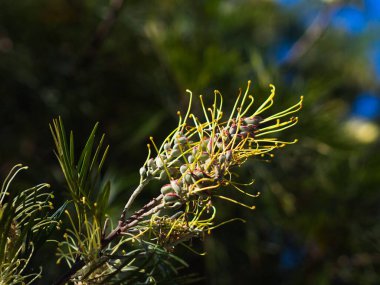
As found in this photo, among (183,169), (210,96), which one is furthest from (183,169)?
(210,96)

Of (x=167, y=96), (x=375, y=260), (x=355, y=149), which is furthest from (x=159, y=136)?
(x=375, y=260)

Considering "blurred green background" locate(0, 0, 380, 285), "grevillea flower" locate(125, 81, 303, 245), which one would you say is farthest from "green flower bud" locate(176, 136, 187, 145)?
"blurred green background" locate(0, 0, 380, 285)

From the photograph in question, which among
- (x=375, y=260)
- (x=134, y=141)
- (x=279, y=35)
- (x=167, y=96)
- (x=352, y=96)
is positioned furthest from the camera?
(x=352, y=96)

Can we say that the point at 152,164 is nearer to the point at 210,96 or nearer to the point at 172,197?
the point at 172,197

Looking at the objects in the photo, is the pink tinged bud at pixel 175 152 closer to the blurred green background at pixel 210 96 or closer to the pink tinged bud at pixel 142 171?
the pink tinged bud at pixel 142 171

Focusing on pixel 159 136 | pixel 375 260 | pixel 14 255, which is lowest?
pixel 14 255

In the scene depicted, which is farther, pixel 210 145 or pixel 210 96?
pixel 210 96

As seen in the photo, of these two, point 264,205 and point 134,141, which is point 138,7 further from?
point 264,205

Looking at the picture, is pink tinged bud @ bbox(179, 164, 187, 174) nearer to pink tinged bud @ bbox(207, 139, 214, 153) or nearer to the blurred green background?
pink tinged bud @ bbox(207, 139, 214, 153)
